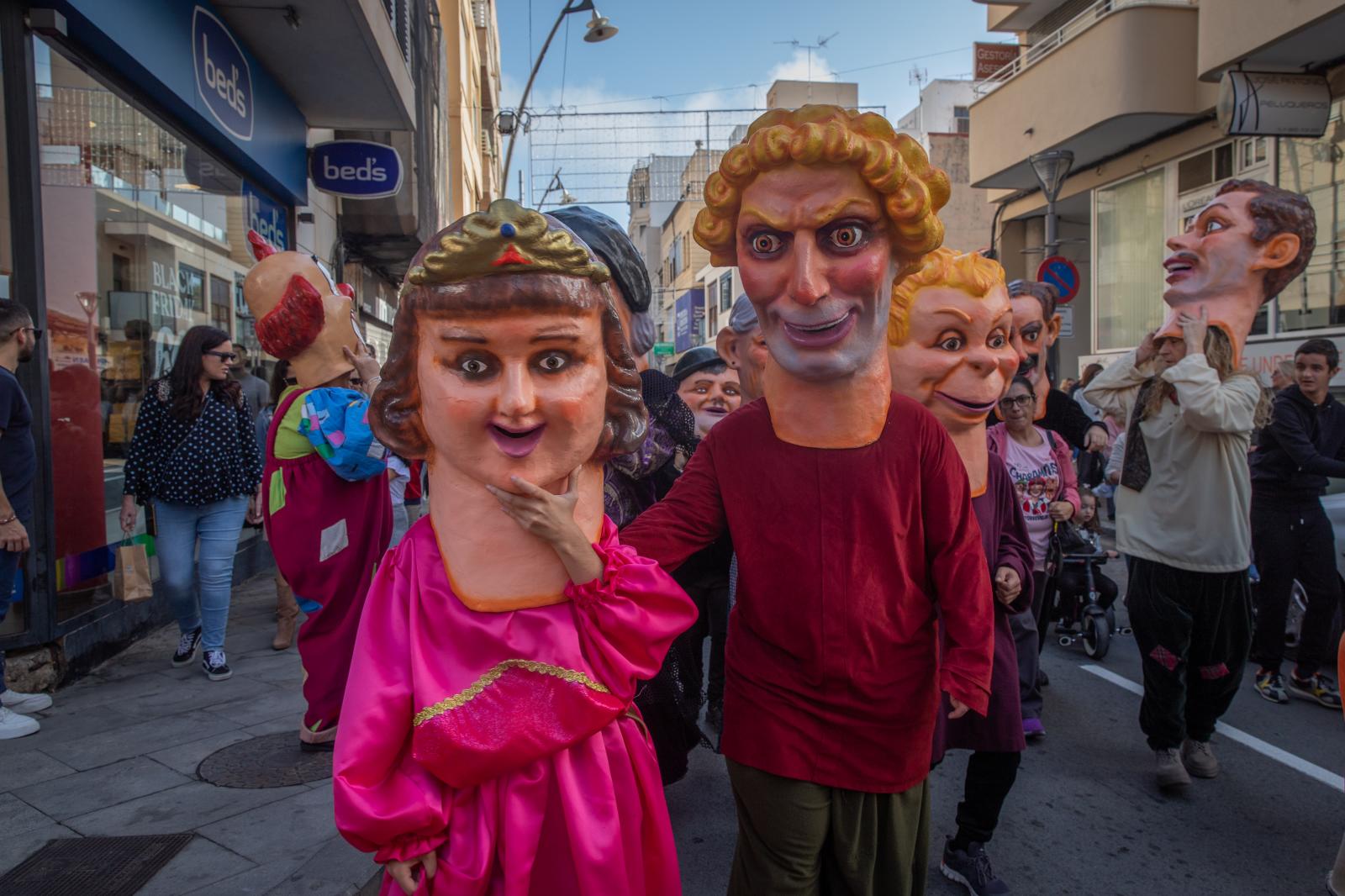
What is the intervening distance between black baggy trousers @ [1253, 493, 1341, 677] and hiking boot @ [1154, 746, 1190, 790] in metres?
1.53

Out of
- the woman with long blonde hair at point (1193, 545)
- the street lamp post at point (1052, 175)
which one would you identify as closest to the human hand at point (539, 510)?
the woman with long blonde hair at point (1193, 545)

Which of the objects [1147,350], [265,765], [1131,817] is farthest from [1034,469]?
[265,765]

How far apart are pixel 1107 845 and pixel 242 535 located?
7124 millimetres

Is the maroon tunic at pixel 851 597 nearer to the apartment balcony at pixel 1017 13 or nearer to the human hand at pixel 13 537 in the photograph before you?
the human hand at pixel 13 537

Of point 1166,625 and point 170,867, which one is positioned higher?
point 1166,625

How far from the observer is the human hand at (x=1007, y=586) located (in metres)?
2.70

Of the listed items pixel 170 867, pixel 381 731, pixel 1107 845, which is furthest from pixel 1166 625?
pixel 170 867

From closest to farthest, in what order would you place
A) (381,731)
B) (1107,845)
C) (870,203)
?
(381,731), (870,203), (1107,845)

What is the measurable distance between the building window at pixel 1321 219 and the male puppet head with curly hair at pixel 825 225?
390 inches

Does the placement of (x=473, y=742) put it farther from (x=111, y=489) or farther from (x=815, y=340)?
(x=111, y=489)

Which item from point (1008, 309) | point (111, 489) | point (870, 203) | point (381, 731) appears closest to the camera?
point (381, 731)

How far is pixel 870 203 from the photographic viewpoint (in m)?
2.13

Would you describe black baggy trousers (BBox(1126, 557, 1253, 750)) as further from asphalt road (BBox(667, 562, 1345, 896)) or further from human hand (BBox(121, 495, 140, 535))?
human hand (BBox(121, 495, 140, 535))

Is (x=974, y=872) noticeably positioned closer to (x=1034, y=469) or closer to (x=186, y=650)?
(x=1034, y=469)
